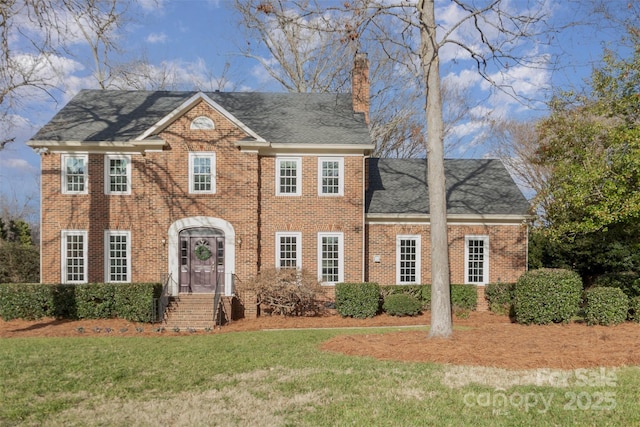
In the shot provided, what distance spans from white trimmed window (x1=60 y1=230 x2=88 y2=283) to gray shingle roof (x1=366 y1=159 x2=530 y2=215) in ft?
35.0

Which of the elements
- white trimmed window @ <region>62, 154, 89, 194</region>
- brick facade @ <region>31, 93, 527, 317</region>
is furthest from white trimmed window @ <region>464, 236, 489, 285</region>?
white trimmed window @ <region>62, 154, 89, 194</region>

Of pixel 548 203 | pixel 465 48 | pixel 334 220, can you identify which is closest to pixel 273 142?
pixel 334 220

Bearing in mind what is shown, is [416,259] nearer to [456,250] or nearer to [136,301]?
[456,250]

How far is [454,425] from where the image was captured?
234 inches

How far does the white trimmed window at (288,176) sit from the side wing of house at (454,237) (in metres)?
3.02

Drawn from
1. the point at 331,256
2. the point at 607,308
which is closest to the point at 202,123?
the point at 331,256

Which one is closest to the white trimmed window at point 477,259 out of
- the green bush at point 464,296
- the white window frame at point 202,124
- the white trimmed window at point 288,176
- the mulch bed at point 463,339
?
the green bush at point 464,296

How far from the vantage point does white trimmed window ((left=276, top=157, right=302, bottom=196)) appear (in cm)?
1883

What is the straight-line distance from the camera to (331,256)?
19.0m

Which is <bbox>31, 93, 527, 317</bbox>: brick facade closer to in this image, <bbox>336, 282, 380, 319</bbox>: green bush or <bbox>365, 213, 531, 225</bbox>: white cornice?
<bbox>365, 213, 531, 225</bbox>: white cornice

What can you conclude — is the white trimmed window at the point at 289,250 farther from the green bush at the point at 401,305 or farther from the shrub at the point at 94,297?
the shrub at the point at 94,297

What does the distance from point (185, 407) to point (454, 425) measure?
346cm

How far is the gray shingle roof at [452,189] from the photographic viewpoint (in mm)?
20391

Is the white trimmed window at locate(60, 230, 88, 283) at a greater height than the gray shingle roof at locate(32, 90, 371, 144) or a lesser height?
lesser
